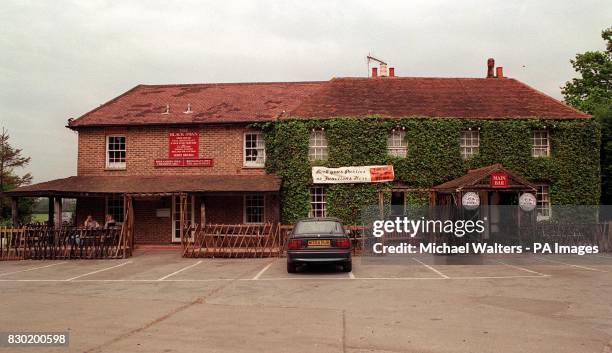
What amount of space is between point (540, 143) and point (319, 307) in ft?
55.9

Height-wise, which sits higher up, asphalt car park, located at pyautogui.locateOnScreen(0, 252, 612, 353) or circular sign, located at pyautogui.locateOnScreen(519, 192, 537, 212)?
circular sign, located at pyautogui.locateOnScreen(519, 192, 537, 212)

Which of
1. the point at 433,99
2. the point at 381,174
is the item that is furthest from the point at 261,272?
the point at 433,99

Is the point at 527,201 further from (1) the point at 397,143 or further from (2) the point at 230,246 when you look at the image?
(2) the point at 230,246

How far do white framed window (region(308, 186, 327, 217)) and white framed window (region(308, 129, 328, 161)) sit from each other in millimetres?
1310

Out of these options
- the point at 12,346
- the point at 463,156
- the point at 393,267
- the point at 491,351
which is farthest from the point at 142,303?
the point at 463,156

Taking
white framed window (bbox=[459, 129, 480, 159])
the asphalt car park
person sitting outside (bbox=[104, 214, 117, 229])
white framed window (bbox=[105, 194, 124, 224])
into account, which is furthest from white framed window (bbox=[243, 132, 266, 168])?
white framed window (bbox=[459, 129, 480, 159])

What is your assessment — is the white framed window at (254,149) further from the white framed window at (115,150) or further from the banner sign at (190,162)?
the white framed window at (115,150)

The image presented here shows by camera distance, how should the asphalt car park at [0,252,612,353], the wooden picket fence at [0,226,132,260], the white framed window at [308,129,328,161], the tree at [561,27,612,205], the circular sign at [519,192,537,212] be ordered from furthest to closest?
the tree at [561,27,612,205] < the white framed window at [308,129,328,161] < the wooden picket fence at [0,226,132,260] < the circular sign at [519,192,537,212] < the asphalt car park at [0,252,612,353]

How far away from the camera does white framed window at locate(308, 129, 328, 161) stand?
2194cm

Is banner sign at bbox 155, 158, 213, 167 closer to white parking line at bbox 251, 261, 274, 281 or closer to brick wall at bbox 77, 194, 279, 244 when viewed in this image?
brick wall at bbox 77, 194, 279, 244

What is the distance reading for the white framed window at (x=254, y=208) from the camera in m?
22.2

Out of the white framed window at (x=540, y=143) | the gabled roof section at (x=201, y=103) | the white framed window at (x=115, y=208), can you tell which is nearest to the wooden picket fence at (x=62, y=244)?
the white framed window at (x=115, y=208)

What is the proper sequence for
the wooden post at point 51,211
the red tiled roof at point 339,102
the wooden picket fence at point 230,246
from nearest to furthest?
1. the wooden picket fence at point 230,246
2. the wooden post at point 51,211
3. the red tiled roof at point 339,102

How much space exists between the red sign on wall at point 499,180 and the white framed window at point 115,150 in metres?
15.8
